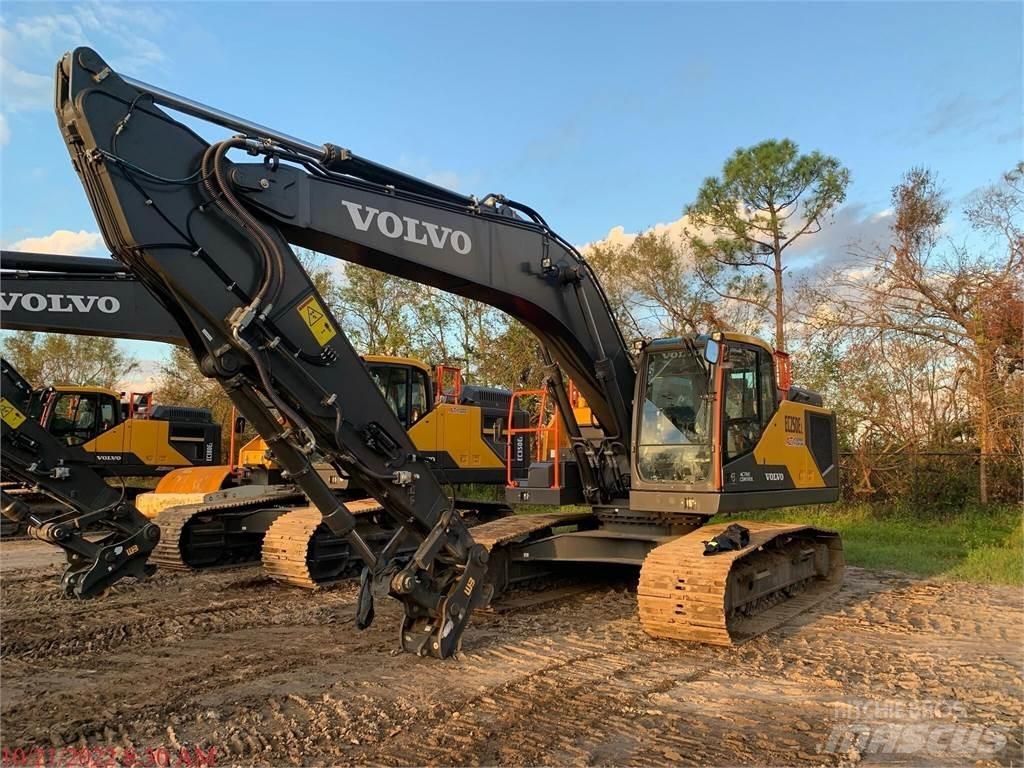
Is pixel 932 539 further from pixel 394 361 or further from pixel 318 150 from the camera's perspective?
pixel 318 150

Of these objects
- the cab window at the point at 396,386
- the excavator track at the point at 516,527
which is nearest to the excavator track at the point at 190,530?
the cab window at the point at 396,386

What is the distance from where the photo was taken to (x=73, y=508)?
8.70 metres

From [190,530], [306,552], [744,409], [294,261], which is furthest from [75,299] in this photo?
[744,409]

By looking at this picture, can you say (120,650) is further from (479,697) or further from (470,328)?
(470,328)

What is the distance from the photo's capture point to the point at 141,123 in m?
4.75

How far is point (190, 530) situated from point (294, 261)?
21.7 feet

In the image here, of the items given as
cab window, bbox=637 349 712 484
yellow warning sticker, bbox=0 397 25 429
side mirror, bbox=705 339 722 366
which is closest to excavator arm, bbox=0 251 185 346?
yellow warning sticker, bbox=0 397 25 429

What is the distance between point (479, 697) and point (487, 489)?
9499 millimetres

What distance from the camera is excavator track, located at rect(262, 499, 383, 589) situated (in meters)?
8.88

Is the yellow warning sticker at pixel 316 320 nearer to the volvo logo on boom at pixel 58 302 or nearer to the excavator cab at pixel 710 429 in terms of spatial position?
the excavator cab at pixel 710 429

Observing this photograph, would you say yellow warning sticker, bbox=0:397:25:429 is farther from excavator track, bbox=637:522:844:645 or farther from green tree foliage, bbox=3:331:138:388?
green tree foliage, bbox=3:331:138:388

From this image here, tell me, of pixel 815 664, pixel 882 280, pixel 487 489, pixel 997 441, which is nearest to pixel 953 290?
pixel 882 280

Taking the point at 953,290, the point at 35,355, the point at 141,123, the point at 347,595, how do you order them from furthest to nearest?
the point at 35,355 → the point at 953,290 → the point at 347,595 → the point at 141,123

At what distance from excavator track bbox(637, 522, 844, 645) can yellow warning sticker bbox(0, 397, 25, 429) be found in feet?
23.3
